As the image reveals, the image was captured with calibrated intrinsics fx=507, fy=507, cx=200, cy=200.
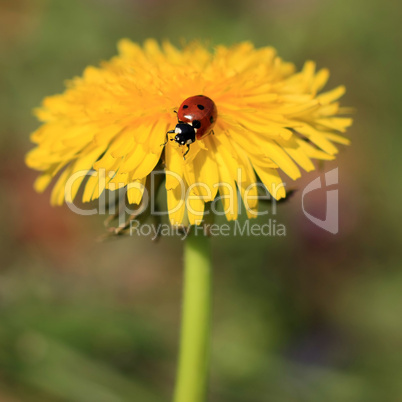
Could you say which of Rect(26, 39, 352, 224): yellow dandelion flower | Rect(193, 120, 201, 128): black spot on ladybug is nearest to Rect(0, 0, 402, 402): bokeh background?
Rect(26, 39, 352, 224): yellow dandelion flower

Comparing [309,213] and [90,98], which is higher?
[309,213]

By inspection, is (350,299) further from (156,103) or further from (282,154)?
(156,103)

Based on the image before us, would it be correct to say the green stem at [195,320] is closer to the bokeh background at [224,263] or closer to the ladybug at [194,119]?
the ladybug at [194,119]

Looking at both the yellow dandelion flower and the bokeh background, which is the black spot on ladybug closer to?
the yellow dandelion flower

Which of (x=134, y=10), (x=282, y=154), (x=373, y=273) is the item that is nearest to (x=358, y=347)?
(x=373, y=273)

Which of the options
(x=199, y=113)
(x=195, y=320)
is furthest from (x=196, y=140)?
(x=195, y=320)

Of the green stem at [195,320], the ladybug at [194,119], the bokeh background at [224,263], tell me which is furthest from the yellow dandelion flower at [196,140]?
the bokeh background at [224,263]

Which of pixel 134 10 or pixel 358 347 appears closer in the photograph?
pixel 358 347
